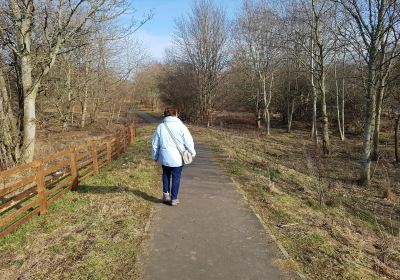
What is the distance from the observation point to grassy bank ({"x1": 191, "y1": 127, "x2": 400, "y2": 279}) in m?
5.23

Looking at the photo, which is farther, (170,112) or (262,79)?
(262,79)

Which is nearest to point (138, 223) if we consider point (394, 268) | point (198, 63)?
point (394, 268)

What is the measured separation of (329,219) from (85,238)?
17.2 feet

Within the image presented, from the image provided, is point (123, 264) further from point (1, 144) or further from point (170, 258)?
point (1, 144)

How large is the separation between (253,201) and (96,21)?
7732mm

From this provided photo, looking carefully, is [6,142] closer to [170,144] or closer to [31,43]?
[31,43]

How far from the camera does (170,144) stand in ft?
22.8

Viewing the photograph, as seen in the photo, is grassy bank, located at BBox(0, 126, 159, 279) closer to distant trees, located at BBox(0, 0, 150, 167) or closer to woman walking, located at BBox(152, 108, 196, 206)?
woman walking, located at BBox(152, 108, 196, 206)

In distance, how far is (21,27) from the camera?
34.6 ft

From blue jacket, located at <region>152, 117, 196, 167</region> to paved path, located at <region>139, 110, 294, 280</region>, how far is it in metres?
1.05

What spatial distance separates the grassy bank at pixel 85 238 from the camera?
15.4ft

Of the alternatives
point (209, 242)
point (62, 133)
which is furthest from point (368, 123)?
point (62, 133)

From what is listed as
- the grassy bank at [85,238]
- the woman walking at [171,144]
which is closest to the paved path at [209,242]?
the grassy bank at [85,238]

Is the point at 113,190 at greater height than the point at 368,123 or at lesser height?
lesser
